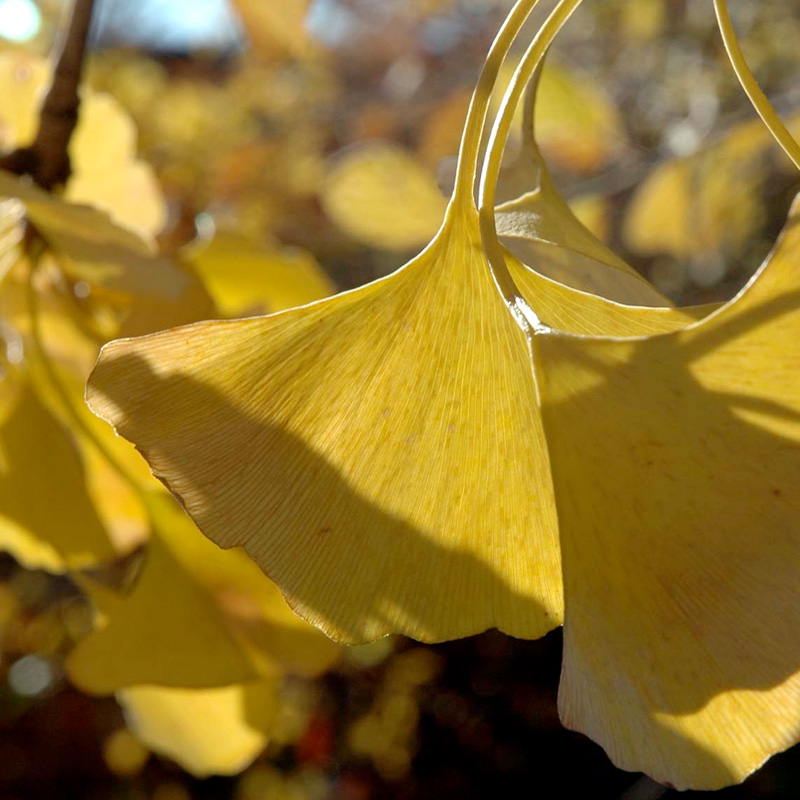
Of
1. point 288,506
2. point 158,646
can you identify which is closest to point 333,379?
point 288,506

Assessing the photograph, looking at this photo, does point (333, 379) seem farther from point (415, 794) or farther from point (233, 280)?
point (415, 794)

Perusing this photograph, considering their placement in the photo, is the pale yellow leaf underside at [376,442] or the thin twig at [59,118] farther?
the thin twig at [59,118]

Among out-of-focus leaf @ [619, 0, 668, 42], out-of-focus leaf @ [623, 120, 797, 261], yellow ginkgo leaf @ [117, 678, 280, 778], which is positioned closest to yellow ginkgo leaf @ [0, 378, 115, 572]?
yellow ginkgo leaf @ [117, 678, 280, 778]

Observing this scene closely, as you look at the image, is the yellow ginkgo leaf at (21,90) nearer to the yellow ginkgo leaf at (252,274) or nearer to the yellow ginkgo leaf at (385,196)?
the yellow ginkgo leaf at (252,274)

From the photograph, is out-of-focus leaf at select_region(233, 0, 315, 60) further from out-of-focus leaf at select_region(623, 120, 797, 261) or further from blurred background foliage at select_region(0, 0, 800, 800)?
out-of-focus leaf at select_region(623, 120, 797, 261)

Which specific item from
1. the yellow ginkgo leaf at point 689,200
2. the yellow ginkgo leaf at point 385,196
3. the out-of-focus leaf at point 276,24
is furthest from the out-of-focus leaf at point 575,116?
the out-of-focus leaf at point 276,24

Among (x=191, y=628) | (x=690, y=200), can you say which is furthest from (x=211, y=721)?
(x=690, y=200)
